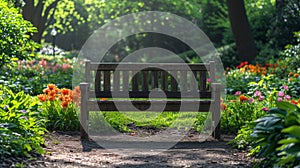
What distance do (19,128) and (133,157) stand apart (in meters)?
Answer: 1.31

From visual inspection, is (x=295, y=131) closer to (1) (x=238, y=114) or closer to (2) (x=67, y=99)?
(1) (x=238, y=114)

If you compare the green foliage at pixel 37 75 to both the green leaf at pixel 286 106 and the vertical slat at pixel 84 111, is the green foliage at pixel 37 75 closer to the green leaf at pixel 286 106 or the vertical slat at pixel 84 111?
the vertical slat at pixel 84 111

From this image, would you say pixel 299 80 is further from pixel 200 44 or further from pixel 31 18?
pixel 200 44

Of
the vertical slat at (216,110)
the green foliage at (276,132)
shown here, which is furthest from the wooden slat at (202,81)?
the green foliage at (276,132)

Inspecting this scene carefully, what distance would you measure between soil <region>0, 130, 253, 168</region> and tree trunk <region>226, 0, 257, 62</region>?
1006 cm

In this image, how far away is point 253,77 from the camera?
43.2 feet

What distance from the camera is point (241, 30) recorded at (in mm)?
17250

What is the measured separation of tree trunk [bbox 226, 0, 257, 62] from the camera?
17.0m

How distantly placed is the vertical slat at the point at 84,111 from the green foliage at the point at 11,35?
216 cm

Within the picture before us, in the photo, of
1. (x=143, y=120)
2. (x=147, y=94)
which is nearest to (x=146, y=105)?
(x=147, y=94)

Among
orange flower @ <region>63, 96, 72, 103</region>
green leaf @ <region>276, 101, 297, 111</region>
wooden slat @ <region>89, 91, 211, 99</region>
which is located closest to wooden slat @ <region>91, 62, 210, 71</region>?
wooden slat @ <region>89, 91, 211, 99</region>

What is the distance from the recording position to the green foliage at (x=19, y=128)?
5738 mm

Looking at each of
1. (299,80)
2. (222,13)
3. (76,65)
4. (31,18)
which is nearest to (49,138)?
(299,80)

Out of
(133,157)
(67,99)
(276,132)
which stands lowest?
(133,157)
